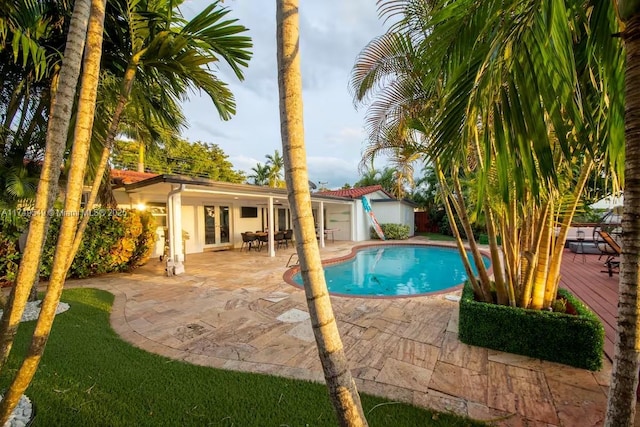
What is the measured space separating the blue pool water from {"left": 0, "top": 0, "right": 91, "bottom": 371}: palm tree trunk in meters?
5.68

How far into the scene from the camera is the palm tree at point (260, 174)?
3306 cm

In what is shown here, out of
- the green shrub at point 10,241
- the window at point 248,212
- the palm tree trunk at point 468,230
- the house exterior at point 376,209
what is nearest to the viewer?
the palm tree trunk at point 468,230

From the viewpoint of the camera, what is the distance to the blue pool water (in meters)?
7.89

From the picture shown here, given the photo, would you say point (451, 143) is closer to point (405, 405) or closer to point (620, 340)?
point (620, 340)

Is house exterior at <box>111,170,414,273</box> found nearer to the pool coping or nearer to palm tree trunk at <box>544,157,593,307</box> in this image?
the pool coping

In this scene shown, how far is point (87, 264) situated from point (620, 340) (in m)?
9.36

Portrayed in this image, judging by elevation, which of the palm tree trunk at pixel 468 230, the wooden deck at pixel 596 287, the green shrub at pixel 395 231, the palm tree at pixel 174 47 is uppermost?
the palm tree at pixel 174 47

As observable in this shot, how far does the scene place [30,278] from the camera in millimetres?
1775

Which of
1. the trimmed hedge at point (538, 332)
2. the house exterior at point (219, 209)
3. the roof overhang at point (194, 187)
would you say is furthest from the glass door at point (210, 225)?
the trimmed hedge at point (538, 332)

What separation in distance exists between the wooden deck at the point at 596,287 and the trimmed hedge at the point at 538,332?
1.49 feet

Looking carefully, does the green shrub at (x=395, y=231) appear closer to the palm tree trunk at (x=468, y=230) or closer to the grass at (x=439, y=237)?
the grass at (x=439, y=237)

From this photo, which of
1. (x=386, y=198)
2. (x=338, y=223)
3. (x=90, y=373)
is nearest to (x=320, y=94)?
(x=90, y=373)

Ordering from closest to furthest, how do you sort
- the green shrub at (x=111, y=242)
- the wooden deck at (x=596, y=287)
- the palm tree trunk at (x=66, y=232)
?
the palm tree trunk at (x=66, y=232), the wooden deck at (x=596, y=287), the green shrub at (x=111, y=242)

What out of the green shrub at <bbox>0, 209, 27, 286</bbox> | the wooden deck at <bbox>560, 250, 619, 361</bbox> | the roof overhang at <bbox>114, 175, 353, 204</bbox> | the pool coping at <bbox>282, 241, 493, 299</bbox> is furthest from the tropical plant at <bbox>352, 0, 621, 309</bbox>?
the green shrub at <bbox>0, 209, 27, 286</bbox>
